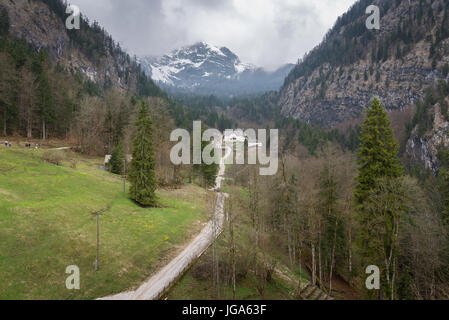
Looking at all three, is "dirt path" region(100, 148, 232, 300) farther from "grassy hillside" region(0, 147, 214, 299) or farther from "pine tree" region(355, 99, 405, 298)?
"pine tree" region(355, 99, 405, 298)

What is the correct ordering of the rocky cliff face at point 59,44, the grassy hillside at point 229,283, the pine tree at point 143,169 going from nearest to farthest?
the grassy hillside at point 229,283, the pine tree at point 143,169, the rocky cliff face at point 59,44

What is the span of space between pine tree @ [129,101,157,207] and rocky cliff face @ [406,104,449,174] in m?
86.9

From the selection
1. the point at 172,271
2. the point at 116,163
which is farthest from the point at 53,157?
the point at 172,271

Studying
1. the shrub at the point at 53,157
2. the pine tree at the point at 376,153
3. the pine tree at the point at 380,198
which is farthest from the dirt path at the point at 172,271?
the shrub at the point at 53,157

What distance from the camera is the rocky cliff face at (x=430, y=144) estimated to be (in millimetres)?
83750

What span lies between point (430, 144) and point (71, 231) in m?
110

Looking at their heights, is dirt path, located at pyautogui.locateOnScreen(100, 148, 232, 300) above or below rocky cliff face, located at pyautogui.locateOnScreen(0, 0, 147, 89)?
below

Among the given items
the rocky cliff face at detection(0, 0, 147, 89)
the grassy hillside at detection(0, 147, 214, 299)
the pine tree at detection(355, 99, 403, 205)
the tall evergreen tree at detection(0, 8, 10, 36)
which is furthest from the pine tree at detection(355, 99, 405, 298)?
the rocky cliff face at detection(0, 0, 147, 89)

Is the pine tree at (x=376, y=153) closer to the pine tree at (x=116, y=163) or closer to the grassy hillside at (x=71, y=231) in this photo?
the grassy hillside at (x=71, y=231)

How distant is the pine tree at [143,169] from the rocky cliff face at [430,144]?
86.9 metres

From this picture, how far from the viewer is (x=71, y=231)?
2316cm

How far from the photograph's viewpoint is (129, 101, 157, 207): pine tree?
34.6 meters

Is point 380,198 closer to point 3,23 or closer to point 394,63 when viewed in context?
point 3,23

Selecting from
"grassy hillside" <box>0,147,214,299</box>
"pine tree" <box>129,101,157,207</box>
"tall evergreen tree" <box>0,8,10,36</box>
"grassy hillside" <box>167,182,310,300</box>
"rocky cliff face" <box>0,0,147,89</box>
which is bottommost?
"grassy hillside" <box>167,182,310,300</box>
